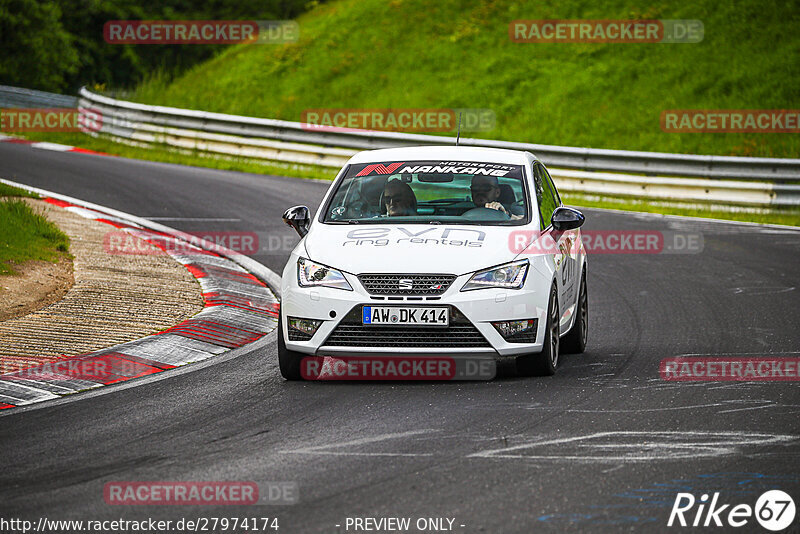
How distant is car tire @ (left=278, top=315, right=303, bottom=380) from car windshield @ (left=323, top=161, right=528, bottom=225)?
122 cm

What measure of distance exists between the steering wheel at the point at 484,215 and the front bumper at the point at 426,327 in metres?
0.98

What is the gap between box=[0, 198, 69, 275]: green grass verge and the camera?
40.1 feet

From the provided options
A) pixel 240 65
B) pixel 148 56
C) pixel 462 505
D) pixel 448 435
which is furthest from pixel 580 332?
pixel 148 56

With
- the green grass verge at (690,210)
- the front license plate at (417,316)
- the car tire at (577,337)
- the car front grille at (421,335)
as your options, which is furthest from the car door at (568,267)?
the green grass verge at (690,210)

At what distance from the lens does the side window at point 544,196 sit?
378 inches

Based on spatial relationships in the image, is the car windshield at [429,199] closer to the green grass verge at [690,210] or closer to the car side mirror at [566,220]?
the car side mirror at [566,220]

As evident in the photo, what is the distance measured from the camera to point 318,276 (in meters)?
8.58

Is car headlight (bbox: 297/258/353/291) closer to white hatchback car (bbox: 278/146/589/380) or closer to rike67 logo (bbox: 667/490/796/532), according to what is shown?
white hatchback car (bbox: 278/146/589/380)

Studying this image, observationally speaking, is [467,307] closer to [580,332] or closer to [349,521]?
[580,332]

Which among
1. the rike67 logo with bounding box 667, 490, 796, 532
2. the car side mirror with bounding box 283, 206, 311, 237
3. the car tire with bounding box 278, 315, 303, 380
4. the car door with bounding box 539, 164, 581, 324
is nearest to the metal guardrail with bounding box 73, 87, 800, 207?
the car door with bounding box 539, 164, 581, 324

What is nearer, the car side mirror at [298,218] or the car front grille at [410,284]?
the car front grille at [410,284]

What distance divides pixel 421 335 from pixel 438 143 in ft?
55.2

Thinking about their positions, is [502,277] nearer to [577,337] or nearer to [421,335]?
[421,335]

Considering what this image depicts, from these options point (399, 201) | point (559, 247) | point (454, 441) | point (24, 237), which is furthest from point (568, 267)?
point (24, 237)
